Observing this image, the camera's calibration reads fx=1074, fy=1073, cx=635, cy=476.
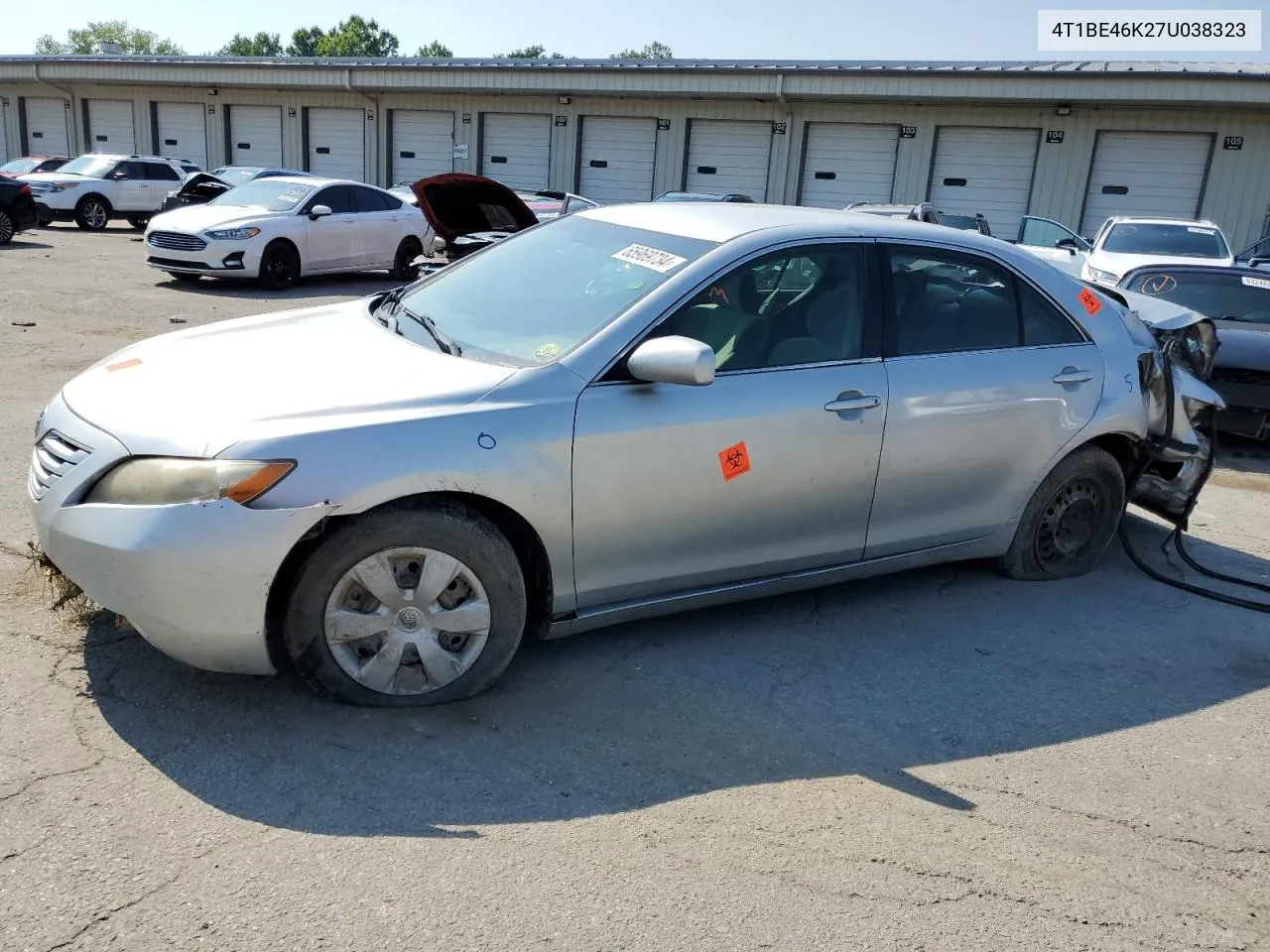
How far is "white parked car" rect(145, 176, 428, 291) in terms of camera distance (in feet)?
46.0

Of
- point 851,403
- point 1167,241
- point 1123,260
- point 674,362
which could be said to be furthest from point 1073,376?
point 1167,241

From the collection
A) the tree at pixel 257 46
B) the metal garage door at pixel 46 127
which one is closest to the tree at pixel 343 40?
the tree at pixel 257 46

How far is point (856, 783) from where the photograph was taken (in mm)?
3301

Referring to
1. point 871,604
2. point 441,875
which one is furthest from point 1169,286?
point 441,875

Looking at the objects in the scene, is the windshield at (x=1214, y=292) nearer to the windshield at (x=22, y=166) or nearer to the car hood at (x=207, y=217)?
the car hood at (x=207, y=217)

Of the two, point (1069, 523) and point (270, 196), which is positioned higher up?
point (270, 196)

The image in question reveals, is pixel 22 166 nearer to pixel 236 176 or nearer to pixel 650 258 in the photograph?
pixel 236 176

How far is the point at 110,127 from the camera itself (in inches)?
1369

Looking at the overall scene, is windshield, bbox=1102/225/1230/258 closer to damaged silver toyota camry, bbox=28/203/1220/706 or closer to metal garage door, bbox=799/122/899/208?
damaged silver toyota camry, bbox=28/203/1220/706

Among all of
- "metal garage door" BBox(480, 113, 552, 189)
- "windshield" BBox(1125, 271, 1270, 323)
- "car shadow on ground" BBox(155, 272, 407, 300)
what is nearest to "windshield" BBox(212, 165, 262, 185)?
"car shadow on ground" BBox(155, 272, 407, 300)

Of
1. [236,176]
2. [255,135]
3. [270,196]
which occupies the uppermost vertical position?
[255,135]

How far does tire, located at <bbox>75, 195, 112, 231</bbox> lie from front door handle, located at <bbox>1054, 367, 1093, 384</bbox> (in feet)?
75.9

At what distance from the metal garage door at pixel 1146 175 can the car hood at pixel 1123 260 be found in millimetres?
9625

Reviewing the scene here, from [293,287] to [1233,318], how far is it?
464 inches
